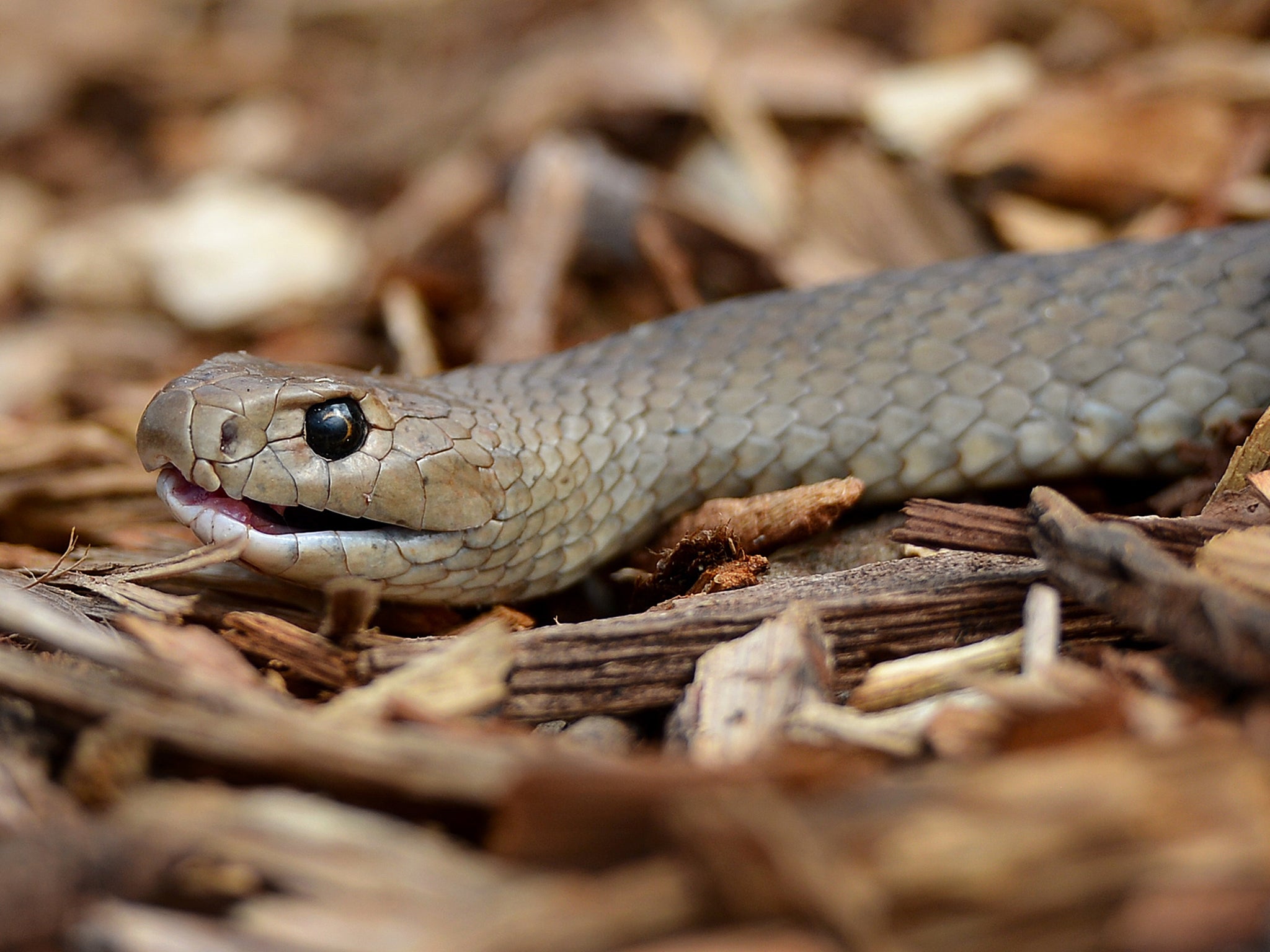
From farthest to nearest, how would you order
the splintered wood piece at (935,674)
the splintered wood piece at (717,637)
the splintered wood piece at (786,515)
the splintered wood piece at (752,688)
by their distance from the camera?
the splintered wood piece at (786,515)
the splintered wood piece at (717,637)
the splintered wood piece at (935,674)
the splintered wood piece at (752,688)

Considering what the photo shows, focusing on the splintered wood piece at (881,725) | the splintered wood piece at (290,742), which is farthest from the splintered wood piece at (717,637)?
the splintered wood piece at (290,742)

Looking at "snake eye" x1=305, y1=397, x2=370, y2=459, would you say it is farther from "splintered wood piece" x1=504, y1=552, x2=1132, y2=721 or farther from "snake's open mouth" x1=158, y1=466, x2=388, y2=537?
"splintered wood piece" x1=504, y1=552, x2=1132, y2=721

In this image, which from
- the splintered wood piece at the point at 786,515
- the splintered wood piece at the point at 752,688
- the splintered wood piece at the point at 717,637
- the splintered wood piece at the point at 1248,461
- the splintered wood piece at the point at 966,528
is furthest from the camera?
the splintered wood piece at the point at 786,515

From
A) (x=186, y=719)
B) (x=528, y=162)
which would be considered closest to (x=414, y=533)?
(x=186, y=719)

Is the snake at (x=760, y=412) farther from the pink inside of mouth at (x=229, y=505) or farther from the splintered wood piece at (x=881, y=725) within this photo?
the splintered wood piece at (x=881, y=725)

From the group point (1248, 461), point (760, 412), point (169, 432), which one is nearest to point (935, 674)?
point (1248, 461)

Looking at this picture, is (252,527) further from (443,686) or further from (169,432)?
(443,686)

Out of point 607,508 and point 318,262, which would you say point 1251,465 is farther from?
point 318,262
